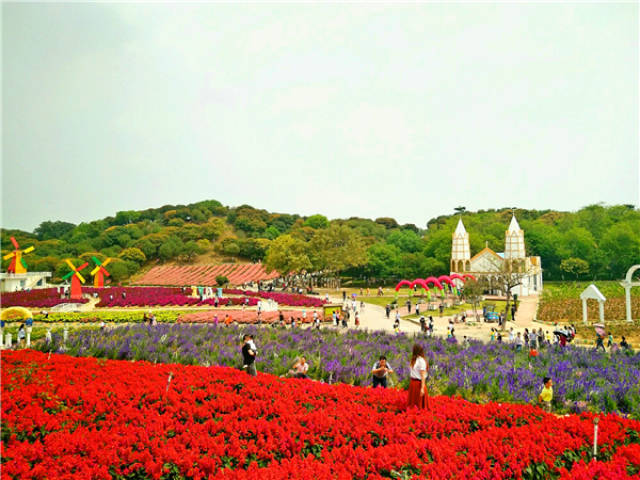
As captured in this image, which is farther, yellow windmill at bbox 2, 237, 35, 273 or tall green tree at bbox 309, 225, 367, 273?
tall green tree at bbox 309, 225, 367, 273

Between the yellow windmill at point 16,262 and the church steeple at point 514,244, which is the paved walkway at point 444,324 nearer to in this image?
the church steeple at point 514,244

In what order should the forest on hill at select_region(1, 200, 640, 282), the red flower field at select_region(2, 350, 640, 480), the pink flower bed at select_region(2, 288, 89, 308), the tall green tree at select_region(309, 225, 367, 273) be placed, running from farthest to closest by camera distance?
1. the forest on hill at select_region(1, 200, 640, 282)
2. the tall green tree at select_region(309, 225, 367, 273)
3. the pink flower bed at select_region(2, 288, 89, 308)
4. the red flower field at select_region(2, 350, 640, 480)

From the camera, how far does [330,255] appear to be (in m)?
58.2

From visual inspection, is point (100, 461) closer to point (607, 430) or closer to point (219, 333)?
point (607, 430)

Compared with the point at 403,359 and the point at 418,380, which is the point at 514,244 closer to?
the point at 403,359

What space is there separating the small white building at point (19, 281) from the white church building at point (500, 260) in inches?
2175

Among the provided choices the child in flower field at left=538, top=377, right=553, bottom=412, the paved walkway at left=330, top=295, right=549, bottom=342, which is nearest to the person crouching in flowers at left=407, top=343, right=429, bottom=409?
the child in flower field at left=538, top=377, right=553, bottom=412

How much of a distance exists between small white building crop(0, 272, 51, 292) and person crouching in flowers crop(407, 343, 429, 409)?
54117mm

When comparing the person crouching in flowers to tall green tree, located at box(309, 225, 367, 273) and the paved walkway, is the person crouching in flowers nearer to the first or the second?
the paved walkway

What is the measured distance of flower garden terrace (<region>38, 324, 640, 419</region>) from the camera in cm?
1093

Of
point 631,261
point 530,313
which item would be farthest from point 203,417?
point 631,261

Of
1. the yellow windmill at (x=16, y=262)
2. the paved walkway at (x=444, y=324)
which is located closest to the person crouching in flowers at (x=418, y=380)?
the paved walkway at (x=444, y=324)

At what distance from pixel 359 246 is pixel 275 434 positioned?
53.1m

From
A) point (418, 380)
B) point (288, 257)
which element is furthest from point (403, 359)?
point (288, 257)
